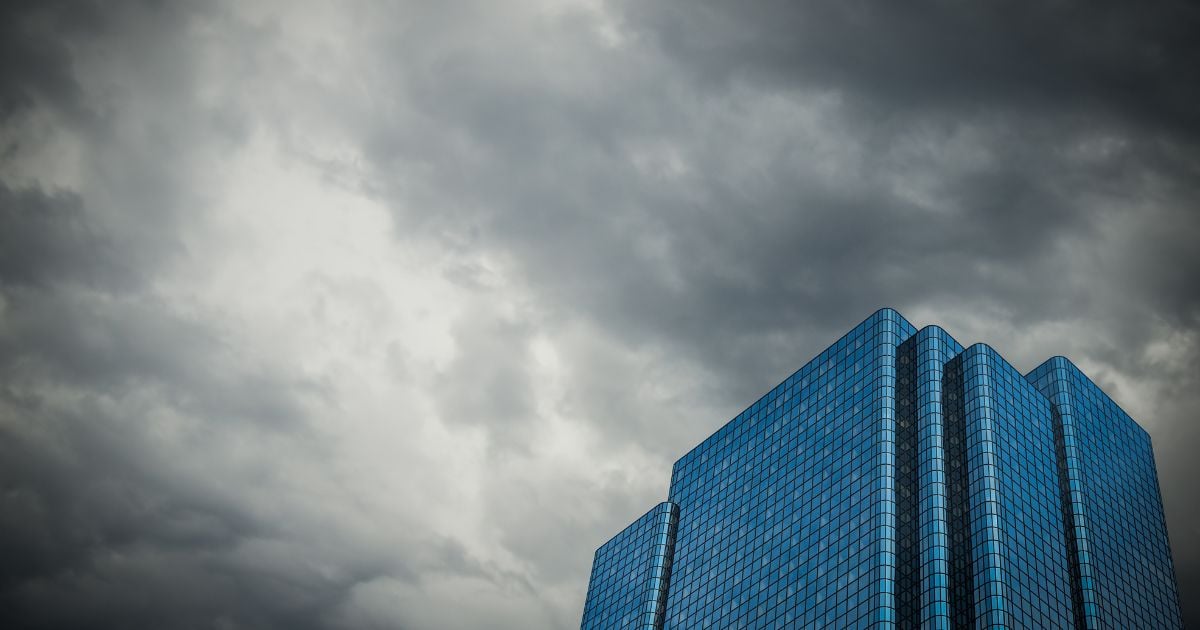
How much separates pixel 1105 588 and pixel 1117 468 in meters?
34.0

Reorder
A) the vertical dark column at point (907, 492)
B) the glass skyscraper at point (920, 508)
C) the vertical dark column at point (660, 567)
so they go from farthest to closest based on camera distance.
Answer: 1. the vertical dark column at point (660, 567)
2. the glass skyscraper at point (920, 508)
3. the vertical dark column at point (907, 492)

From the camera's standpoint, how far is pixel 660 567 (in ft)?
607

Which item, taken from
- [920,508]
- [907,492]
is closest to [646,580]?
[907,492]

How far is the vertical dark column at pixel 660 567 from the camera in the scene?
178500 mm

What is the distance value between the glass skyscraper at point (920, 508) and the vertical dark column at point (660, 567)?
16.7 inches

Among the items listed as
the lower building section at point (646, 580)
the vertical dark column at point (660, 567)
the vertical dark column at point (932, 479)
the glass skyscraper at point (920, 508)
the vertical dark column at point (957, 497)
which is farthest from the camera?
the lower building section at point (646, 580)

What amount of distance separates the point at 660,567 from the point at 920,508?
63.9 metres

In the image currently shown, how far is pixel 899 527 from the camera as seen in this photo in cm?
13575

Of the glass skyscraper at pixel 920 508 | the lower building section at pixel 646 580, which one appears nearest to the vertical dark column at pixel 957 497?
the glass skyscraper at pixel 920 508

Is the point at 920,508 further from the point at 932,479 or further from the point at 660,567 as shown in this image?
the point at 660,567

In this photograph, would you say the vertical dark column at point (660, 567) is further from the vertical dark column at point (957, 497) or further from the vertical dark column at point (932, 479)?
the vertical dark column at point (957, 497)

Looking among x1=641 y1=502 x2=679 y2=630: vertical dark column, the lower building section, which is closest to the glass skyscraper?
x1=641 y1=502 x2=679 y2=630: vertical dark column

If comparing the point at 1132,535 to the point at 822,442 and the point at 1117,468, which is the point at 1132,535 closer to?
the point at 1117,468

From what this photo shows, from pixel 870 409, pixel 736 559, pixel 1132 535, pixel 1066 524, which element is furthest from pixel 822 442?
pixel 1132 535
